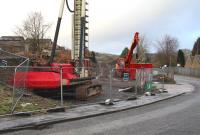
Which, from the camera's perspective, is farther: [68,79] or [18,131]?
[68,79]

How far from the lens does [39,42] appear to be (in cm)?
5003

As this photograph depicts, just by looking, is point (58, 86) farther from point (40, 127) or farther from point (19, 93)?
point (40, 127)

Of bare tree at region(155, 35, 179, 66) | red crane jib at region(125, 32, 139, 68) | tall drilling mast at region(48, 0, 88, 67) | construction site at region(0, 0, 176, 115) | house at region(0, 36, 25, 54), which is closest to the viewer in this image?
construction site at region(0, 0, 176, 115)

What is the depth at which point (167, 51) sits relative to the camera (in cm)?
12631

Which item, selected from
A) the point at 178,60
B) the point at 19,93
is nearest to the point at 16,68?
the point at 19,93

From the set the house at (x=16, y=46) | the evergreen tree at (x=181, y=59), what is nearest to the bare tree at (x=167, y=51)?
the evergreen tree at (x=181, y=59)

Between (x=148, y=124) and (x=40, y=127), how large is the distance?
3.34 metres

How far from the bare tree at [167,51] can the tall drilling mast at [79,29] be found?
99174 millimetres

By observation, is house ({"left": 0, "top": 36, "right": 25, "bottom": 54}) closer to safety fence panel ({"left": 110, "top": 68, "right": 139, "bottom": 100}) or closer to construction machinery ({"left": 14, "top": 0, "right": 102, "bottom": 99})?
safety fence panel ({"left": 110, "top": 68, "right": 139, "bottom": 100})

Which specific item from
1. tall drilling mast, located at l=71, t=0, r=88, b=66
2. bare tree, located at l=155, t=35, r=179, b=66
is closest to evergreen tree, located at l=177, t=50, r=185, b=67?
bare tree, located at l=155, t=35, r=179, b=66

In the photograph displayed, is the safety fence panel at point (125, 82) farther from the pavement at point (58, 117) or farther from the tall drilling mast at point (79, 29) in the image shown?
the pavement at point (58, 117)

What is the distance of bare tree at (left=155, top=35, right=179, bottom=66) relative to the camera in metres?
124

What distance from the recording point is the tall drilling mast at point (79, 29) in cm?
2308

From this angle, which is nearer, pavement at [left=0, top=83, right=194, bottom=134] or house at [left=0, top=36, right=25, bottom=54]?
pavement at [left=0, top=83, right=194, bottom=134]
